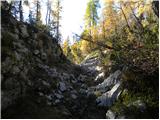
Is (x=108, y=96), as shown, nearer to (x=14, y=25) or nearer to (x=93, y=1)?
(x=14, y=25)

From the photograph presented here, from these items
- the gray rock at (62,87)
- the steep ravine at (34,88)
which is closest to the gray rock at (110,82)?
the steep ravine at (34,88)

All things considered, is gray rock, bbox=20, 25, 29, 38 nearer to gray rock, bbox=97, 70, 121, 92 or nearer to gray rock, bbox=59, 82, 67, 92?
gray rock, bbox=59, 82, 67, 92

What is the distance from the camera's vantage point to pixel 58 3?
52531mm

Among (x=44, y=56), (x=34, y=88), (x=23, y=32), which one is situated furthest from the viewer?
(x=44, y=56)

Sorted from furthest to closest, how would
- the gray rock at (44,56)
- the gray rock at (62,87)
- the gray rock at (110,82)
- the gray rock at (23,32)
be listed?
the gray rock at (44,56) < the gray rock at (23,32) < the gray rock at (62,87) < the gray rock at (110,82)

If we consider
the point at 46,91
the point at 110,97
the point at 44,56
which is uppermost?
the point at 44,56

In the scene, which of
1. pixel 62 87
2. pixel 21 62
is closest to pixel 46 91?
pixel 62 87

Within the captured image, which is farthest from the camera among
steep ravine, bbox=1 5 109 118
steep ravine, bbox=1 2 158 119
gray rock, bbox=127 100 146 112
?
steep ravine, bbox=1 5 109 118

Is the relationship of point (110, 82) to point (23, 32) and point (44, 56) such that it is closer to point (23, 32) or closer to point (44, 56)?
point (44, 56)

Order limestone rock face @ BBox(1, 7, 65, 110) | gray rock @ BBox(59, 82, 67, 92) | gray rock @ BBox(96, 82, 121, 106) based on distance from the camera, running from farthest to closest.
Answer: gray rock @ BBox(59, 82, 67, 92)
gray rock @ BBox(96, 82, 121, 106)
limestone rock face @ BBox(1, 7, 65, 110)

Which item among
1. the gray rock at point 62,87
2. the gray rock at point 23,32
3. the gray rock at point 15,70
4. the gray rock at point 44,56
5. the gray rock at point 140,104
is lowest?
the gray rock at point 140,104

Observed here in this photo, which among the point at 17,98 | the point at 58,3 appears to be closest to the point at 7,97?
the point at 17,98

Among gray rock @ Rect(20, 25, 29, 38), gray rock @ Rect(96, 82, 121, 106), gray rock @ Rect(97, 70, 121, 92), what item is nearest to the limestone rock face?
gray rock @ Rect(20, 25, 29, 38)

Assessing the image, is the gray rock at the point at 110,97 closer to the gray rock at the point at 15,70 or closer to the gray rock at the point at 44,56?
the gray rock at the point at 15,70
